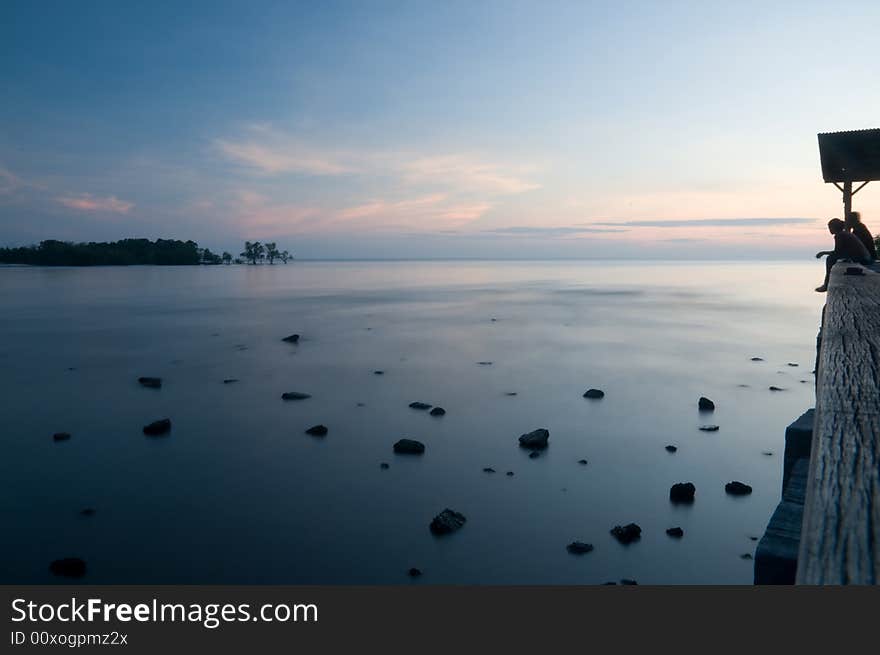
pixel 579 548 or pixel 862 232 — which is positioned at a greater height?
pixel 862 232

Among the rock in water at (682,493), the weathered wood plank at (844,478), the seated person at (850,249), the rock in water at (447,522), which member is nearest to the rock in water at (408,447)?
the rock in water at (447,522)

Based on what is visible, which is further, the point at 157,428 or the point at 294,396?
the point at 294,396

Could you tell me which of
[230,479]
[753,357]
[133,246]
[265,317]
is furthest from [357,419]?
[133,246]

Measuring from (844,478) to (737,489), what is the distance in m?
8.70

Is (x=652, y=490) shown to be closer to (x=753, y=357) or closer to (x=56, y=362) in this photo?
(x=753, y=357)

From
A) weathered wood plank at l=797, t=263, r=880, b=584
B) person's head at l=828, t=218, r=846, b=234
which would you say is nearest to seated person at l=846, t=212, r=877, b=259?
person's head at l=828, t=218, r=846, b=234

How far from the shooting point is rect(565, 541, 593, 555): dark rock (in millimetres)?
7180

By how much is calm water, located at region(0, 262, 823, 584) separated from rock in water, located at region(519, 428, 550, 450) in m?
0.30

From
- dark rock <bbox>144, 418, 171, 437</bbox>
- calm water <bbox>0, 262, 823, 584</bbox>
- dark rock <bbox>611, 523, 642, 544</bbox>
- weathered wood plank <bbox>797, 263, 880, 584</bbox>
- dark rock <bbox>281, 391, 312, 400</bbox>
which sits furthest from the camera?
dark rock <bbox>281, 391, 312, 400</bbox>

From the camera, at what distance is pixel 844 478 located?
1286 millimetres

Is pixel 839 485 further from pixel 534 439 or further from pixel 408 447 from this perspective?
pixel 534 439

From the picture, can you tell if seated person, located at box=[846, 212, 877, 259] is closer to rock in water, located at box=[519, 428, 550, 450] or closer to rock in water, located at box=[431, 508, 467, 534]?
rock in water, located at box=[519, 428, 550, 450]

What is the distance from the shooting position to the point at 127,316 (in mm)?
36500

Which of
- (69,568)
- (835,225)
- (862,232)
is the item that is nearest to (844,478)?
(69,568)
